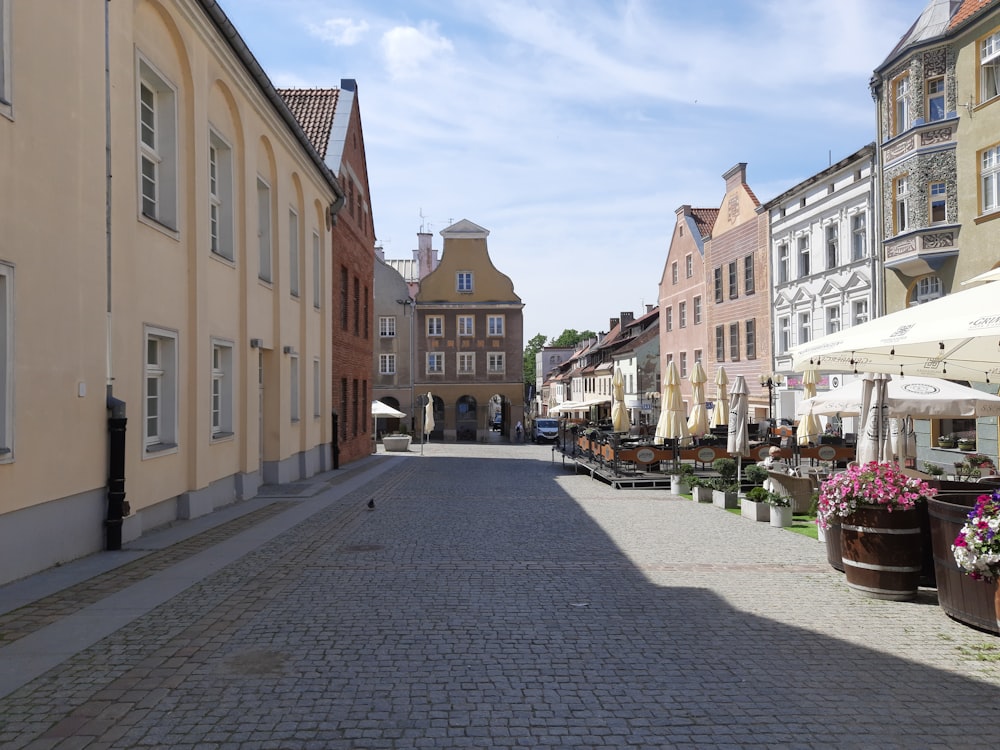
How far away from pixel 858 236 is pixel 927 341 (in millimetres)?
23164

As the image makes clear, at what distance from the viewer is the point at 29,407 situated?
27.1 feet

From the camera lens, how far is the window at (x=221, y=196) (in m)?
14.9

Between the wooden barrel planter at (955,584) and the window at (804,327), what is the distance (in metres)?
25.9

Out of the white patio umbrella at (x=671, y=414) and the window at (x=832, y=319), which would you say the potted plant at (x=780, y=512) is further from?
the window at (x=832, y=319)

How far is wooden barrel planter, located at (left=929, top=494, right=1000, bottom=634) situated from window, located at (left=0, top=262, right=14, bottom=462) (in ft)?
26.6

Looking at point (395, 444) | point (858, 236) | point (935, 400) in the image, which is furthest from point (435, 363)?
point (935, 400)

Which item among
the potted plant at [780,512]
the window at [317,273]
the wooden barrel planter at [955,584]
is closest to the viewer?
the wooden barrel planter at [955,584]

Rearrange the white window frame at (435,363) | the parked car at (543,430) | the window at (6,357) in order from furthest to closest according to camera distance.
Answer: the white window frame at (435,363)
the parked car at (543,430)
the window at (6,357)

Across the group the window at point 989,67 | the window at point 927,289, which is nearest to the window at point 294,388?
the window at point 927,289

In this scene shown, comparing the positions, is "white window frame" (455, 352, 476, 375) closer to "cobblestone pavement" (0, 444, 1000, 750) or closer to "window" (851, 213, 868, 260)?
"window" (851, 213, 868, 260)

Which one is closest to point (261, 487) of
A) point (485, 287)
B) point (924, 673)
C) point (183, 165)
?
point (183, 165)

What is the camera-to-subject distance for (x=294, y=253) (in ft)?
69.2

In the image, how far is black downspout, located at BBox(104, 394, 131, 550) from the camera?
9.95 meters

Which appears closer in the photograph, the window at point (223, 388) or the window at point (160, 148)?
the window at point (160, 148)
